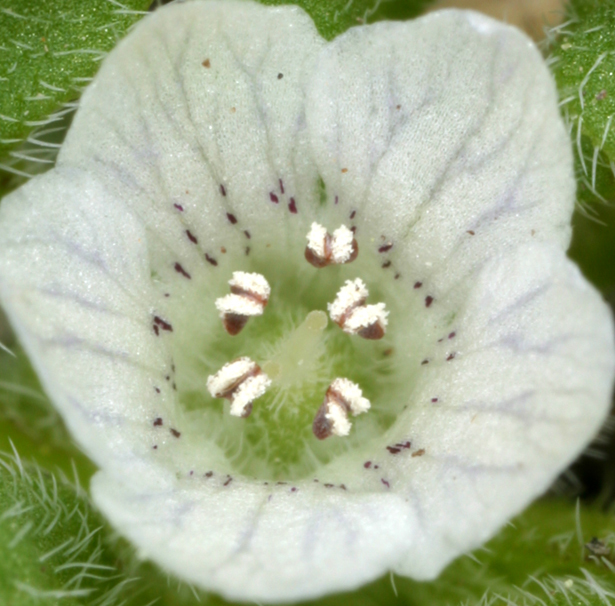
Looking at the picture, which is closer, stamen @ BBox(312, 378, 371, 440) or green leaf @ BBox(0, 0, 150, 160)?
stamen @ BBox(312, 378, 371, 440)

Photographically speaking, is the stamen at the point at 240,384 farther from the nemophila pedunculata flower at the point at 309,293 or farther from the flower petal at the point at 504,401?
the flower petal at the point at 504,401

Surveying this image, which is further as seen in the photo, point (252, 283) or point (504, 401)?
point (252, 283)

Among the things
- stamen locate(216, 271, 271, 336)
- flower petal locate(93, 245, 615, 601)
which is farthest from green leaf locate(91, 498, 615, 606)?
stamen locate(216, 271, 271, 336)

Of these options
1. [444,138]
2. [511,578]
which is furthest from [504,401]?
[511,578]

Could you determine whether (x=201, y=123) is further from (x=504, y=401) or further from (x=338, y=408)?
(x=504, y=401)

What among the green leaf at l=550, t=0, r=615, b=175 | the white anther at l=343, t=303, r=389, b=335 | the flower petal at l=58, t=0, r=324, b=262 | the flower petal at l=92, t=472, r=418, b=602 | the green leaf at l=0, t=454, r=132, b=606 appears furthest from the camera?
the green leaf at l=550, t=0, r=615, b=175

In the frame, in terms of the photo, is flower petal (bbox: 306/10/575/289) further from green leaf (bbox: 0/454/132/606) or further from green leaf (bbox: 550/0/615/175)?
green leaf (bbox: 0/454/132/606)

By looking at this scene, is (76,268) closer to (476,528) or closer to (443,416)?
(443,416)
